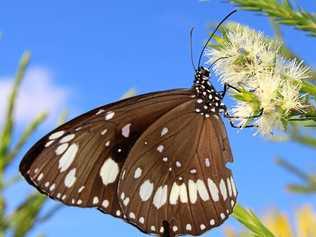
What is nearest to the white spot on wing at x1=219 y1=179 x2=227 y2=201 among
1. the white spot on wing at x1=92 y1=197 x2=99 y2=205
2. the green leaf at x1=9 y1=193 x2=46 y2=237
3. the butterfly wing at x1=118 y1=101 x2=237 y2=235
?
the butterfly wing at x1=118 y1=101 x2=237 y2=235

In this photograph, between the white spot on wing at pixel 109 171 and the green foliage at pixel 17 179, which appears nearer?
the white spot on wing at pixel 109 171

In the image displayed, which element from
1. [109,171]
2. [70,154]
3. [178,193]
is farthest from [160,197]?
[70,154]

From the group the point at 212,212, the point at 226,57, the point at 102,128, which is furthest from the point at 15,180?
the point at 226,57

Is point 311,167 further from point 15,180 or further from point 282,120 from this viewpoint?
point 15,180

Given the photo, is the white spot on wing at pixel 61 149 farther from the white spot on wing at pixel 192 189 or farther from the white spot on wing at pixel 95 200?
the white spot on wing at pixel 192 189

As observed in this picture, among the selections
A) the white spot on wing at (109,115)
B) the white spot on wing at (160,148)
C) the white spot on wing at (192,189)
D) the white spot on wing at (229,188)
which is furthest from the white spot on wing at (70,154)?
the white spot on wing at (229,188)

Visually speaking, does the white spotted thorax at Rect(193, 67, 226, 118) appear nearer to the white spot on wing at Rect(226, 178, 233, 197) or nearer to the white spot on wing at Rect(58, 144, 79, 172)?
the white spot on wing at Rect(226, 178, 233, 197)

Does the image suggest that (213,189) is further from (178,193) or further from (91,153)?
(91,153)
